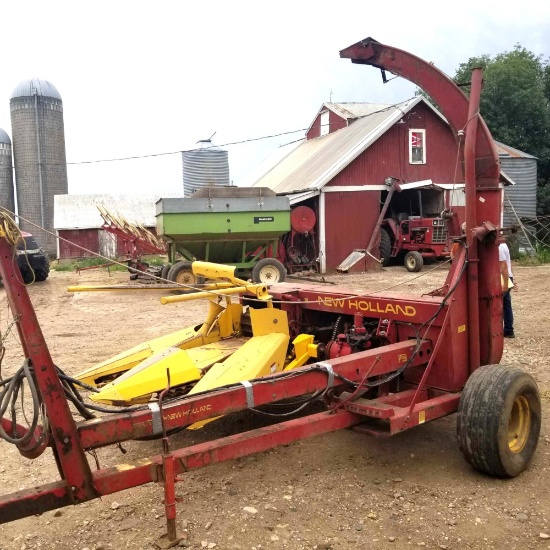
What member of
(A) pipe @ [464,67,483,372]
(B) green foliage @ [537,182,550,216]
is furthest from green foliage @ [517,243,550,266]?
(A) pipe @ [464,67,483,372]

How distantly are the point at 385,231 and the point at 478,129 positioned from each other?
16.4m

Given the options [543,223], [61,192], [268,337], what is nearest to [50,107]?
[61,192]

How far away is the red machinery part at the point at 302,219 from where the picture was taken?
19078mm

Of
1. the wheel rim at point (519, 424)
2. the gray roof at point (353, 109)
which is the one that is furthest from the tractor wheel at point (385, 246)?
the wheel rim at point (519, 424)

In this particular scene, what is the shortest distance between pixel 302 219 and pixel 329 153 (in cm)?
473

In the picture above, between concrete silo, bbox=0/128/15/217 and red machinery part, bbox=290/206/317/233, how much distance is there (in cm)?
1821

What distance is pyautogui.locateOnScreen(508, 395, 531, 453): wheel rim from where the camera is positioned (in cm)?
435

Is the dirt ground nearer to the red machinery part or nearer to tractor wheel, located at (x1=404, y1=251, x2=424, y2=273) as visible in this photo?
the red machinery part

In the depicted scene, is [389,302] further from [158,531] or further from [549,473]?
[158,531]

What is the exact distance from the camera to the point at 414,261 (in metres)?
19.6

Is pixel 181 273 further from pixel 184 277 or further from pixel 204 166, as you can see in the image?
pixel 204 166

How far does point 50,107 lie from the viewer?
3114 centimetres

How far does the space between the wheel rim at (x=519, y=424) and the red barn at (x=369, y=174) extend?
15703 mm

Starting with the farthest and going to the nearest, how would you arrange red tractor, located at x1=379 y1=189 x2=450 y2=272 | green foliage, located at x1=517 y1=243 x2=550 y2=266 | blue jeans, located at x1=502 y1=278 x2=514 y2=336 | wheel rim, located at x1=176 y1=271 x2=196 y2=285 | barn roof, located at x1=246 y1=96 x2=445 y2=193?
green foliage, located at x1=517 y1=243 x2=550 y2=266 < barn roof, located at x1=246 y1=96 x2=445 y2=193 < red tractor, located at x1=379 y1=189 x2=450 y2=272 < wheel rim, located at x1=176 y1=271 x2=196 y2=285 < blue jeans, located at x1=502 y1=278 x2=514 y2=336
